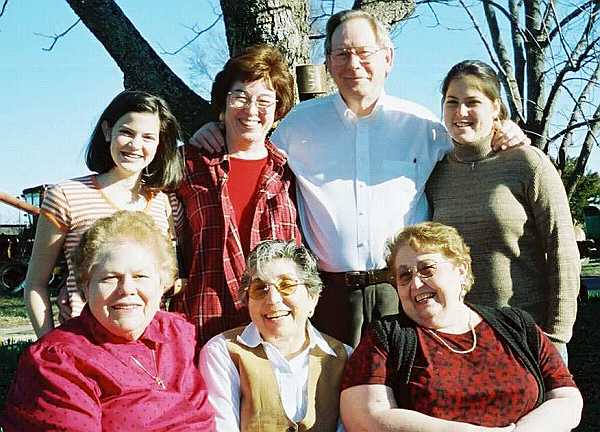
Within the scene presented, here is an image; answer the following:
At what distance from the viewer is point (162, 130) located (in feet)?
11.2

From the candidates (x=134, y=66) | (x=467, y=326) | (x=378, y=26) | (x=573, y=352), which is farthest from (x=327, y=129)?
(x=573, y=352)

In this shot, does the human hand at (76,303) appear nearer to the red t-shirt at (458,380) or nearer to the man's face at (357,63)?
the red t-shirt at (458,380)

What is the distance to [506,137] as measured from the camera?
3.56 m

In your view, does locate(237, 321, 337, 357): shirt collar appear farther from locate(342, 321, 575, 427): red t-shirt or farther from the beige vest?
locate(342, 321, 575, 427): red t-shirt

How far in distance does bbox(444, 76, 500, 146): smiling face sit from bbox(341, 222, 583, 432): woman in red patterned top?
1.75 ft

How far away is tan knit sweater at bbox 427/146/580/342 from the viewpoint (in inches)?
135

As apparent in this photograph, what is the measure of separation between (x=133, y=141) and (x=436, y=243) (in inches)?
50.4

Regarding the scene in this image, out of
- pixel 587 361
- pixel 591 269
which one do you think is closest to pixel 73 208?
pixel 587 361

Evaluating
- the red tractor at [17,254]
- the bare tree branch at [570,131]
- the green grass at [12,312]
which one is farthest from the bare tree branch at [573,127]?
the red tractor at [17,254]

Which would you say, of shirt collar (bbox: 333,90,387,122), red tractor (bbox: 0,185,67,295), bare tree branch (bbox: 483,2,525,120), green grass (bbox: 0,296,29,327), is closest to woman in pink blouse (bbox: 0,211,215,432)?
shirt collar (bbox: 333,90,387,122)

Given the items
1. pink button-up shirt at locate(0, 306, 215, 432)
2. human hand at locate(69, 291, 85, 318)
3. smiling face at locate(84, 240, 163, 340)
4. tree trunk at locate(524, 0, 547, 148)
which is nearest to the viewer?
pink button-up shirt at locate(0, 306, 215, 432)

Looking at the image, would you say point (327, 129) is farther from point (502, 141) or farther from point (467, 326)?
point (467, 326)

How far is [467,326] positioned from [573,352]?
6.50m

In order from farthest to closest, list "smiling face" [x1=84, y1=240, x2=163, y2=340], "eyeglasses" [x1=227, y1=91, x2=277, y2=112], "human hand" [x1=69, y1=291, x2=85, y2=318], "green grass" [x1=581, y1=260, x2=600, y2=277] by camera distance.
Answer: "green grass" [x1=581, y1=260, x2=600, y2=277], "eyeglasses" [x1=227, y1=91, x2=277, y2=112], "human hand" [x1=69, y1=291, x2=85, y2=318], "smiling face" [x1=84, y1=240, x2=163, y2=340]
